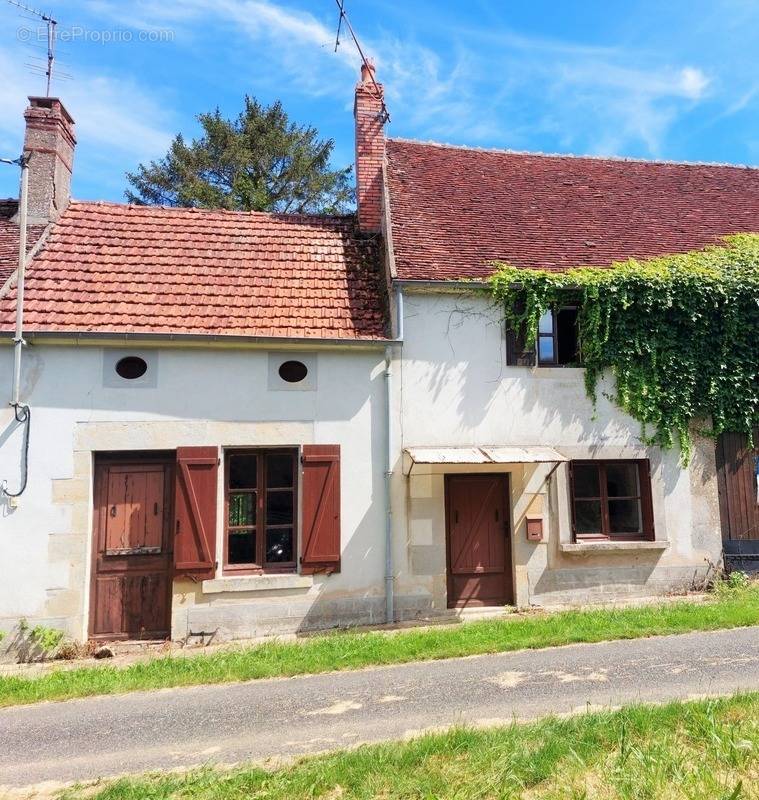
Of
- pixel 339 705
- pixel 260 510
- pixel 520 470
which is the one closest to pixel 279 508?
pixel 260 510

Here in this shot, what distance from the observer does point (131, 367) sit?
7.53m

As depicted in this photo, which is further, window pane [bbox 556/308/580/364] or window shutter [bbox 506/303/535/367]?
window pane [bbox 556/308/580/364]

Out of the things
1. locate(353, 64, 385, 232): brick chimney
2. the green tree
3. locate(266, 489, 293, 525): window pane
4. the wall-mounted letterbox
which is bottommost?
the wall-mounted letterbox

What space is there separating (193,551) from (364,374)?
3386 millimetres

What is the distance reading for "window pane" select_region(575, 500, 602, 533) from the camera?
331 inches

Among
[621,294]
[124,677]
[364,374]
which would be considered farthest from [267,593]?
[621,294]

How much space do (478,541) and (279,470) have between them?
125 inches

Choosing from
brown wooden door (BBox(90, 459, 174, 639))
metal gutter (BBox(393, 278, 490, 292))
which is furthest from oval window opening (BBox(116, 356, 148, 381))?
metal gutter (BBox(393, 278, 490, 292))

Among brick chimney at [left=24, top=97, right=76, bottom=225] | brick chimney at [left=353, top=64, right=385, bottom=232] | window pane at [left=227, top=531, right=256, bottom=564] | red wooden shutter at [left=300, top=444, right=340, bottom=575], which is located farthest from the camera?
brick chimney at [left=353, top=64, right=385, bottom=232]

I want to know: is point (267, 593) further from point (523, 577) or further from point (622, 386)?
point (622, 386)

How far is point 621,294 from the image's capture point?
8430 millimetres

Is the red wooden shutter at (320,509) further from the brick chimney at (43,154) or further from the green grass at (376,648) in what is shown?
the brick chimney at (43,154)

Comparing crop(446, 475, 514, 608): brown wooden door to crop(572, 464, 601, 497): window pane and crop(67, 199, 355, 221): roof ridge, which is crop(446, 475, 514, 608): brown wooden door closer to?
crop(572, 464, 601, 497): window pane

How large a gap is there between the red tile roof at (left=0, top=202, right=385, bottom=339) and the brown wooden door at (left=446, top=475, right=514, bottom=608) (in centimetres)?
278
